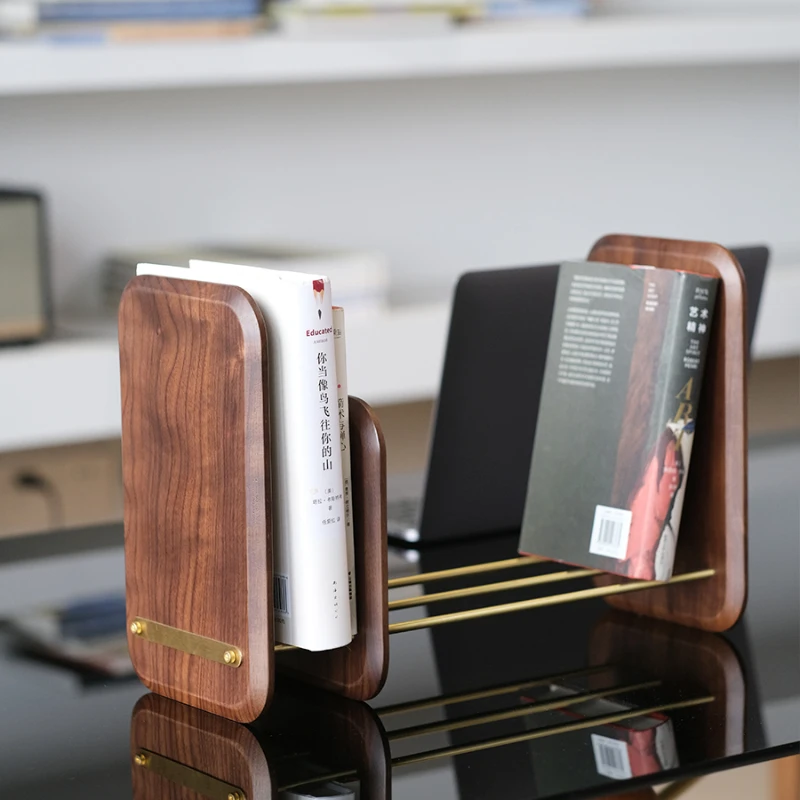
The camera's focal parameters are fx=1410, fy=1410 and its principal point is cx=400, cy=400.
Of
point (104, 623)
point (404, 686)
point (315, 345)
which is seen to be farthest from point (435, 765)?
point (104, 623)

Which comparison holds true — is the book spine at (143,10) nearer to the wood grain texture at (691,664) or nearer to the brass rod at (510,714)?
the wood grain texture at (691,664)

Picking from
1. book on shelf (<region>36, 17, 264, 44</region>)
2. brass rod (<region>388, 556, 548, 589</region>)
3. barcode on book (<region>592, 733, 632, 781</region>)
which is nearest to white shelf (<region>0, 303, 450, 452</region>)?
book on shelf (<region>36, 17, 264, 44</region>)

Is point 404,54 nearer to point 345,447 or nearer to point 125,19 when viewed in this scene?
point 125,19

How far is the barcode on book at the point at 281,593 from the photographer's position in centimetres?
86

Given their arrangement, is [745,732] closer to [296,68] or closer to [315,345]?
[315,345]

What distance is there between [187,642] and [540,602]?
0.25m

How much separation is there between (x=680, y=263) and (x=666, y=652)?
0.28m

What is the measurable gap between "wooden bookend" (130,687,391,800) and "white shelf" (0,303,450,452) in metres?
1.20

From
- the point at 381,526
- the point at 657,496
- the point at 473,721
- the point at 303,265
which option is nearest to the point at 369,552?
the point at 381,526

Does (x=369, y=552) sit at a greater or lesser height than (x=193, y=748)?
greater

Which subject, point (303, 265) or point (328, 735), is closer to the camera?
point (328, 735)

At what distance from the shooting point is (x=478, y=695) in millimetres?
929

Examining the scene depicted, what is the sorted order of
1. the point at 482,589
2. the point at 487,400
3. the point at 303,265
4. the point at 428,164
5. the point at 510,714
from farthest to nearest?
the point at 428,164, the point at 303,265, the point at 487,400, the point at 482,589, the point at 510,714

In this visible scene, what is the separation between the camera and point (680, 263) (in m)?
1.04
